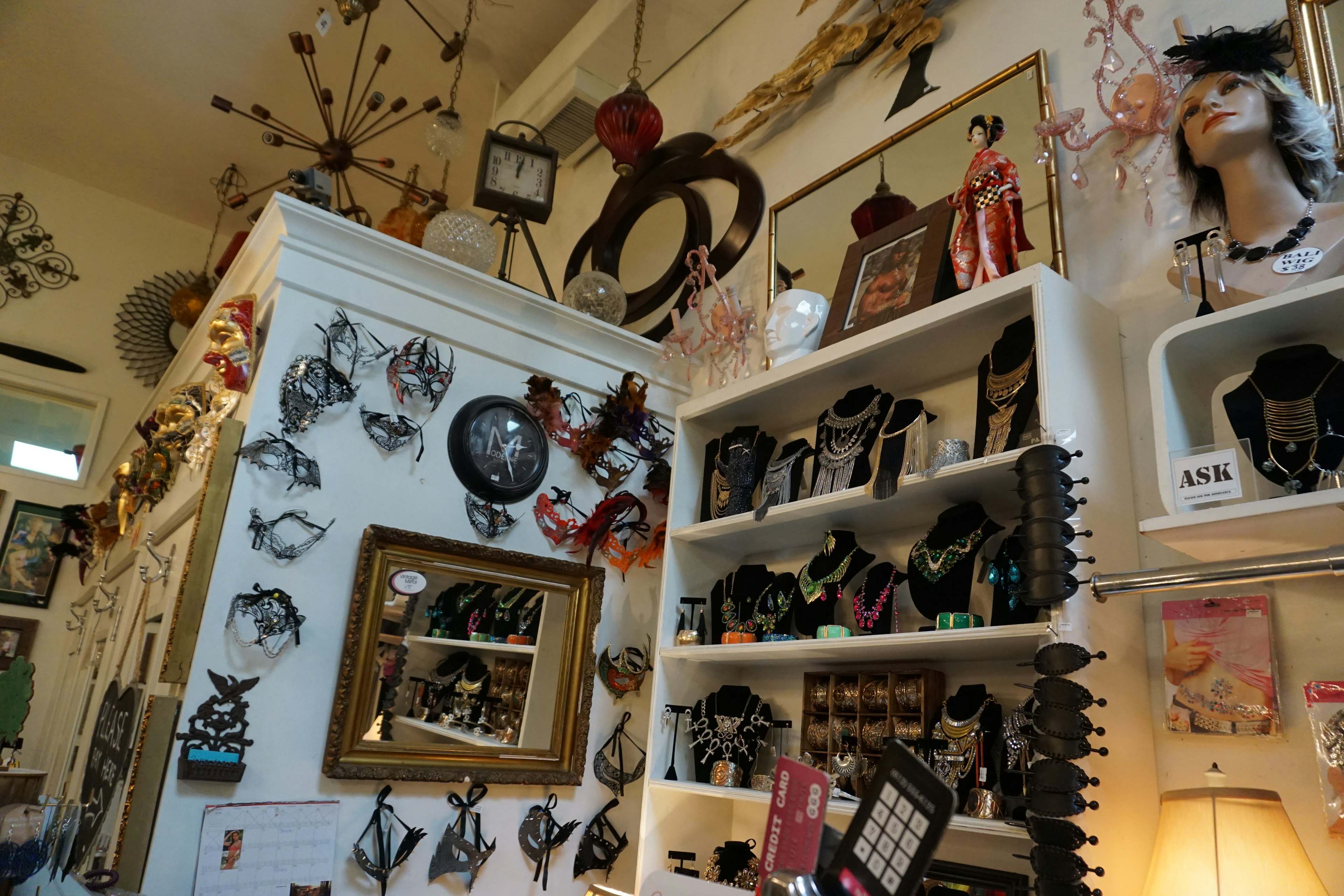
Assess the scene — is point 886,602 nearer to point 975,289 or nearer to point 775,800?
point 975,289

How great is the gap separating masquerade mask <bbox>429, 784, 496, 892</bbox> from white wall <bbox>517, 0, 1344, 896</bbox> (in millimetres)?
1714

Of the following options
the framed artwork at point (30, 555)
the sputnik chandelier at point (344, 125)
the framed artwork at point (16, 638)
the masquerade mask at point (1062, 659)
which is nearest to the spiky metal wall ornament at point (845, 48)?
the sputnik chandelier at point (344, 125)

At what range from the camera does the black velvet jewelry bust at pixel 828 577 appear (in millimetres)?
2295

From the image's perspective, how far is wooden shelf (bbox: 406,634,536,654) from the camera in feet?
8.43

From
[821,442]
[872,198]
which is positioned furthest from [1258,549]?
[872,198]

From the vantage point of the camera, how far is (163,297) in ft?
19.3

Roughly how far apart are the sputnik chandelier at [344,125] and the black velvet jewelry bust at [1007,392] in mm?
2061

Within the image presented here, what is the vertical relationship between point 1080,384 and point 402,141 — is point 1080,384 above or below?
below

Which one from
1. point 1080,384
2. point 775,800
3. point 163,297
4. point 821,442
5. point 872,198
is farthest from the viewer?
point 163,297

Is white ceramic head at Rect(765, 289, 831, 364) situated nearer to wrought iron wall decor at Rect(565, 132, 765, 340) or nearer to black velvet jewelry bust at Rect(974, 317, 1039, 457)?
black velvet jewelry bust at Rect(974, 317, 1039, 457)

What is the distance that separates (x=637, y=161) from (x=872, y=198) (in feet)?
5.00

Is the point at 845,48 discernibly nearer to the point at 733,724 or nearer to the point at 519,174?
the point at 519,174

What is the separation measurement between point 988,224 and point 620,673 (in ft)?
5.77

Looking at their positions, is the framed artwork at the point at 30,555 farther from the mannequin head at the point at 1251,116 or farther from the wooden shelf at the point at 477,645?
the mannequin head at the point at 1251,116
